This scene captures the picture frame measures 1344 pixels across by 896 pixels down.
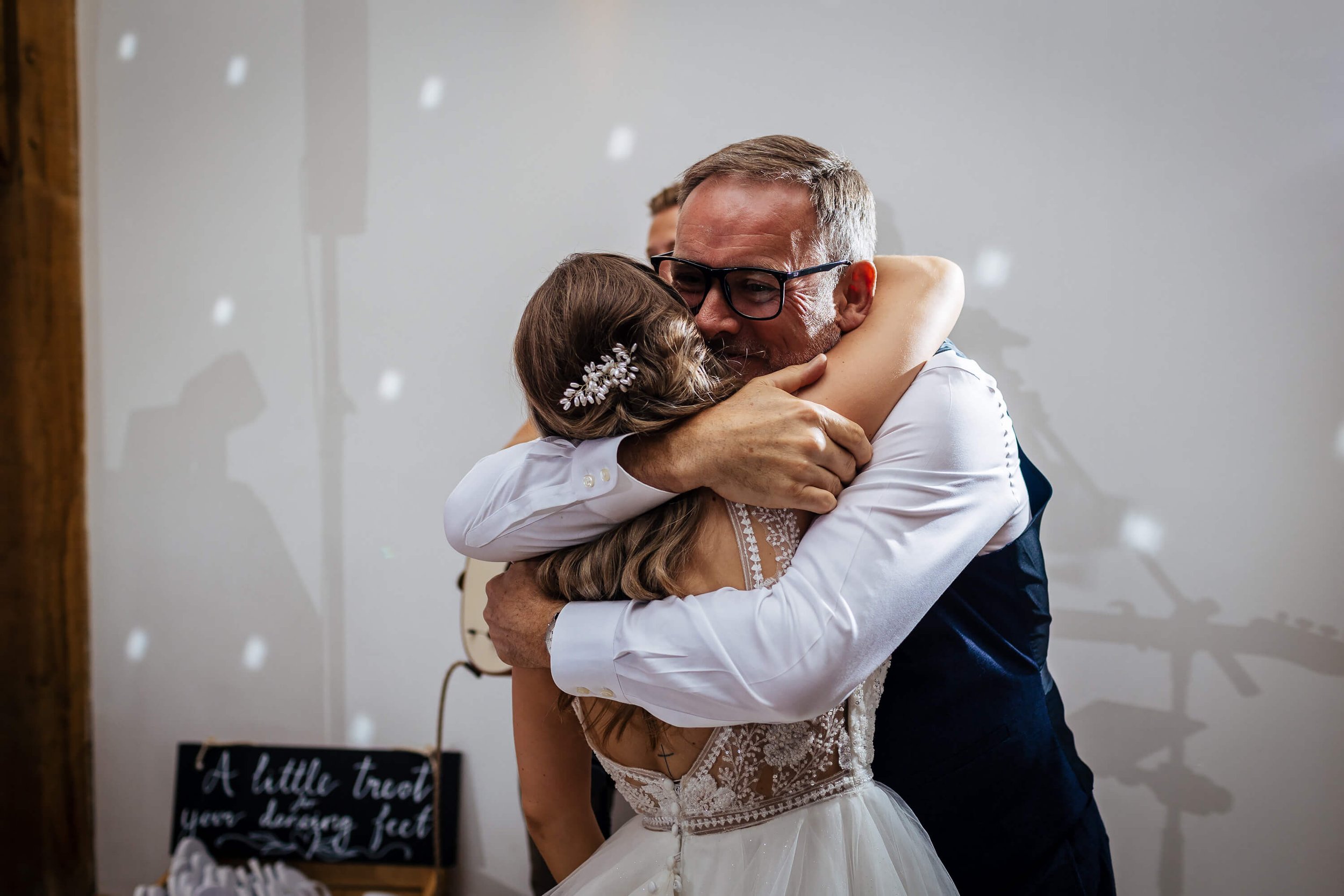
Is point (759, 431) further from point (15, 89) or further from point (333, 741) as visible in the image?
point (15, 89)

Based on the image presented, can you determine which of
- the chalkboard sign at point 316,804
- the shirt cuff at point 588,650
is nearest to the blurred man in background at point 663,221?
the shirt cuff at point 588,650

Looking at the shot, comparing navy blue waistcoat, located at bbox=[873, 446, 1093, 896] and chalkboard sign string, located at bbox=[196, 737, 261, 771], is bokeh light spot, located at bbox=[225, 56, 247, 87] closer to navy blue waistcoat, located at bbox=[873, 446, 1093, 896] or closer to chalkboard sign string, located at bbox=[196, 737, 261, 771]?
chalkboard sign string, located at bbox=[196, 737, 261, 771]

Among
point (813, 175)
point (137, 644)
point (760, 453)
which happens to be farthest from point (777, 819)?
point (137, 644)

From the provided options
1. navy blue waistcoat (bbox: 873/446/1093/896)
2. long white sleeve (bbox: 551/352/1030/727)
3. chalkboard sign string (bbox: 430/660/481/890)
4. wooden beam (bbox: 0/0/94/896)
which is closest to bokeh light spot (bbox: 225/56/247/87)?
wooden beam (bbox: 0/0/94/896)

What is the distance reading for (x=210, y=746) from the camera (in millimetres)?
2445

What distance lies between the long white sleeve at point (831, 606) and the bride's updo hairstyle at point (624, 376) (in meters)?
0.06

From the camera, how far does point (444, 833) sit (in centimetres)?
231

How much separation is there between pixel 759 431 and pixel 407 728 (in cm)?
188

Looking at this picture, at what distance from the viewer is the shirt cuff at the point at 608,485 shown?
3.22ft

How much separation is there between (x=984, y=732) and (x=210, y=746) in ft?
7.54

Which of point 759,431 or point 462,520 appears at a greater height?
point 759,431

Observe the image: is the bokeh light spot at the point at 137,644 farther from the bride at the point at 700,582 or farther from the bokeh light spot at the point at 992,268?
the bokeh light spot at the point at 992,268

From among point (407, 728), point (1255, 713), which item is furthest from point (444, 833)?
point (1255, 713)

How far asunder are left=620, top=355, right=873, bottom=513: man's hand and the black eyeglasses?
0.13 metres
